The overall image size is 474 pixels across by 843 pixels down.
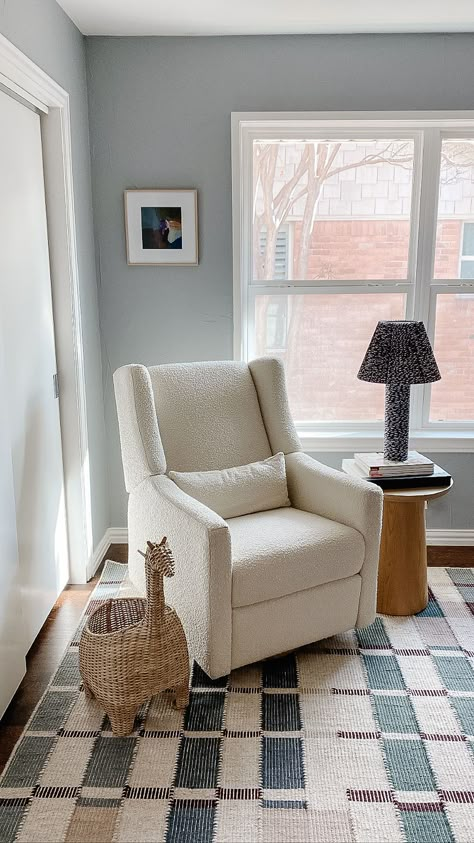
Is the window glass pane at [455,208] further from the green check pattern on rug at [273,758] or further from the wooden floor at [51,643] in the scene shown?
the green check pattern on rug at [273,758]

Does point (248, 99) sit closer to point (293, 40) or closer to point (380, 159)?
point (293, 40)

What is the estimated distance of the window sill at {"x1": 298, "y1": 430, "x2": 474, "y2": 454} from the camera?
3.38m

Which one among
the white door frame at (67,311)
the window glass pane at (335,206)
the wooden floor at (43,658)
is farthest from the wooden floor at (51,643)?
the window glass pane at (335,206)

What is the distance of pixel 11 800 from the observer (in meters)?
1.84

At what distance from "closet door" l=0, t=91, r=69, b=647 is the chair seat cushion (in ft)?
2.47

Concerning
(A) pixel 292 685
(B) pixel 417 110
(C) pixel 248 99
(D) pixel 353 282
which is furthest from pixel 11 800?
(B) pixel 417 110

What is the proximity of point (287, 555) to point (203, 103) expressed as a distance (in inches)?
79.9

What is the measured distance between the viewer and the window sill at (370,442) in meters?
3.38

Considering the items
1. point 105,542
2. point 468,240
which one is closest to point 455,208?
point 468,240

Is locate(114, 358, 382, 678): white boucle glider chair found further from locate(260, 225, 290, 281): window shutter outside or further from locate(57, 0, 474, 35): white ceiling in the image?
locate(57, 0, 474, 35): white ceiling

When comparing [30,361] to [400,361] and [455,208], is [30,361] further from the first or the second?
[455,208]

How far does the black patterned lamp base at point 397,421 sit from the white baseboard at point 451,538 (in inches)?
31.6

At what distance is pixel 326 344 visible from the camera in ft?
11.1

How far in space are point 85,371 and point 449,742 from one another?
2010 millimetres
